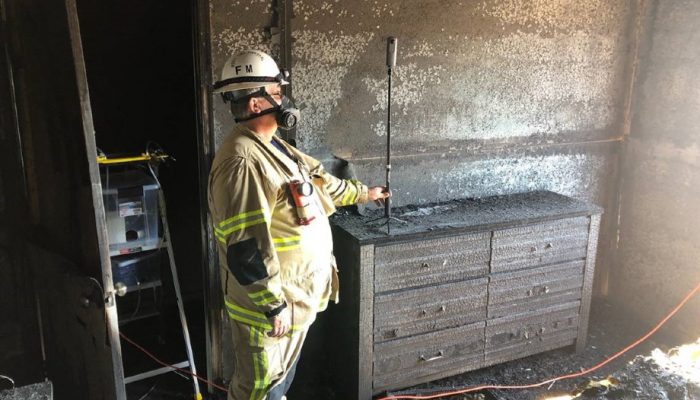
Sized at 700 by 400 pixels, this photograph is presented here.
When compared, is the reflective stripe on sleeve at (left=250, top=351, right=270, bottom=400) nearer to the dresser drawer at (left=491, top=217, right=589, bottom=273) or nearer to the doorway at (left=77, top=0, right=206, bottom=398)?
the doorway at (left=77, top=0, right=206, bottom=398)

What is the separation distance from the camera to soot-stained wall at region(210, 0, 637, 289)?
3488 mm

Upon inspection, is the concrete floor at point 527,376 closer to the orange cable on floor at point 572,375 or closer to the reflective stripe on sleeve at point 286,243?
the orange cable on floor at point 572,375

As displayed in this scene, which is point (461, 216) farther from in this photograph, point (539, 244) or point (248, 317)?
point (248, 317)

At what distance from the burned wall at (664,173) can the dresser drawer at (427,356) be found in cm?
183

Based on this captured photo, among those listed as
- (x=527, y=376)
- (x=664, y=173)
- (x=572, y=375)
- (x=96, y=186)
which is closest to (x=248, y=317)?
(x=96, y=186)

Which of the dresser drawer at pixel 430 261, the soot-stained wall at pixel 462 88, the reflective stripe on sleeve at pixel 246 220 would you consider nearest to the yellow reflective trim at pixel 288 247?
the reflective stripe on sleeve at pixel 246 220

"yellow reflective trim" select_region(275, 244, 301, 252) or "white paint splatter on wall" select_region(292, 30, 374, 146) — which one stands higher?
"white paint splatter on wall" select_region(292, 30, 374, 146)

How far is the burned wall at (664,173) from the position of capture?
13.8ft

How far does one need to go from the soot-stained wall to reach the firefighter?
0.70m

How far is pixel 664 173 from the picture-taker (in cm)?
448

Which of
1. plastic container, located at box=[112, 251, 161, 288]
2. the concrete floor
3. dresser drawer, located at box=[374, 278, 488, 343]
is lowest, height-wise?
the concrete floor

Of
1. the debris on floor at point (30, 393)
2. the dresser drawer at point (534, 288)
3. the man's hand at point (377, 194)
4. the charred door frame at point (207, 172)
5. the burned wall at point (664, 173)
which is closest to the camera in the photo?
the debris on floor at point (30, 393)

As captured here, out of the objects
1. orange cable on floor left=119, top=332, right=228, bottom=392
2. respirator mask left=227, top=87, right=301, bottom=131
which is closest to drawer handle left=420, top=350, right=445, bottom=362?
orange cable on floor left=119, top=332, right=228, bottom=392

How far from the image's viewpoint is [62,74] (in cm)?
234
